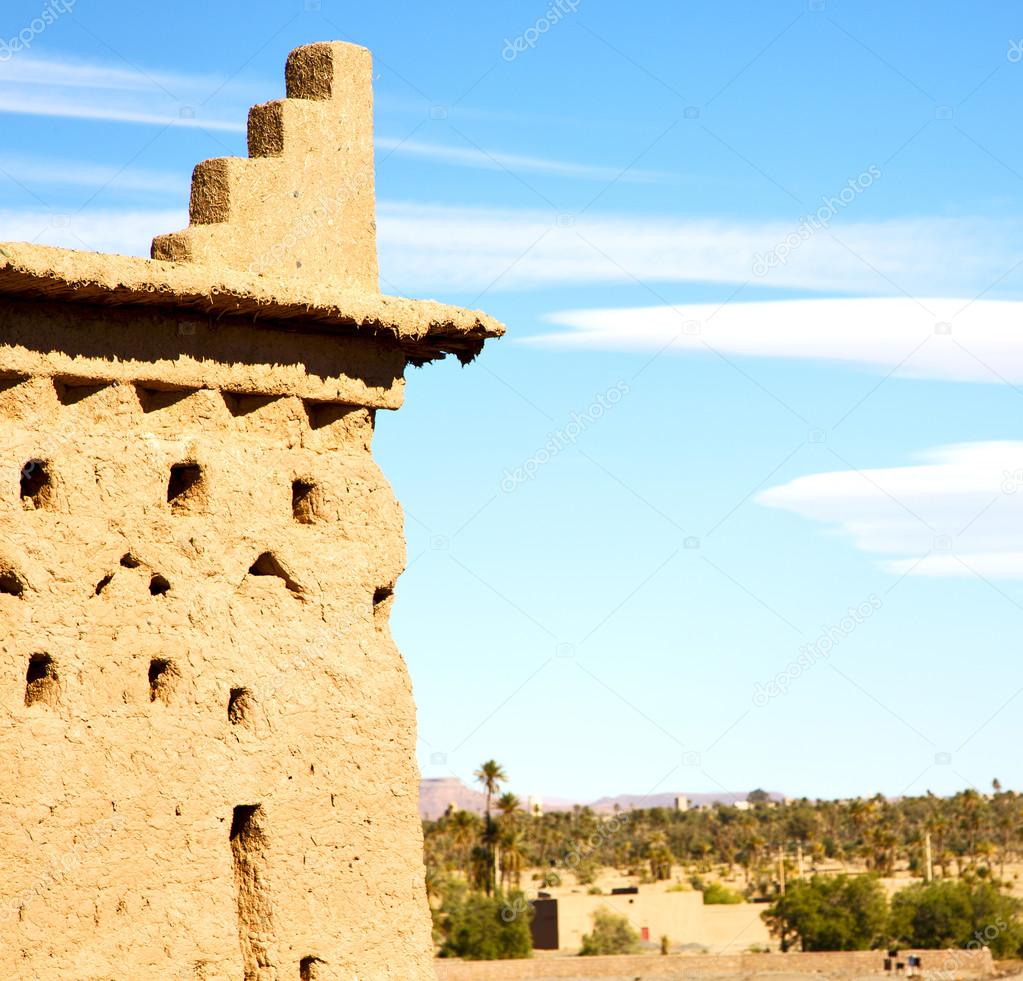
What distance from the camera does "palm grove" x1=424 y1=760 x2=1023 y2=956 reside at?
2062 inches

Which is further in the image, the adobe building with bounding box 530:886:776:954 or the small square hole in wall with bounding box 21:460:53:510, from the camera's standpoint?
the adobe building with bounding box 530:886:776:954

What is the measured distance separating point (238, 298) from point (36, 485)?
1.29m

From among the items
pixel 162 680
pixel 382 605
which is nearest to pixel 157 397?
pixel 162 680

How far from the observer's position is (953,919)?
5238cm

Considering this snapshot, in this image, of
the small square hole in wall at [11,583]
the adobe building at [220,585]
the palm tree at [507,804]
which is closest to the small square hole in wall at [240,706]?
the adobe building at [220,585]

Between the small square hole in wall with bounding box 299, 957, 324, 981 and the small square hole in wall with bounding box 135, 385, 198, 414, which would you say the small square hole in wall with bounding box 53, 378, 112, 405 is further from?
the small square hole in wall with bounding box 299, 957, 324, 981

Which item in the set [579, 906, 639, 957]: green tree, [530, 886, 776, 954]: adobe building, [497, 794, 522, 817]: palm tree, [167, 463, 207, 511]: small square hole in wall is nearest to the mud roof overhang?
[167, 463, 207, 511]: small square hole in wall

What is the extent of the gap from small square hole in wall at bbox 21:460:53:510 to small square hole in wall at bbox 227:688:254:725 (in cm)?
126

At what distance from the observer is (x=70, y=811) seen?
7574 mm

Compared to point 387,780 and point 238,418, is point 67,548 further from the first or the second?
point 387,780

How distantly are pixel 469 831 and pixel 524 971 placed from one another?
63.0ft

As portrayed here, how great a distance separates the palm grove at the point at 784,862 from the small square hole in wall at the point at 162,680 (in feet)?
108

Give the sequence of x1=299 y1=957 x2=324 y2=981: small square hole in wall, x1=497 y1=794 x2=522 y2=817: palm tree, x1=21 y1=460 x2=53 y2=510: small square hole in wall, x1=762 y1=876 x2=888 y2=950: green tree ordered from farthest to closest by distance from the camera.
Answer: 1. x1=497 y1=794 x2=522 y2=817: palm tree
2. x1=762 y1=876 x2=888 y2=950: green tree
3. x1=299 y1=957 x2=324 y2=981: small square hole in wall
4. x1=21 y1=460 x2=53 y2=510: small square hole in wall

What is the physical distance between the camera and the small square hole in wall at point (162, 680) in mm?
7980
